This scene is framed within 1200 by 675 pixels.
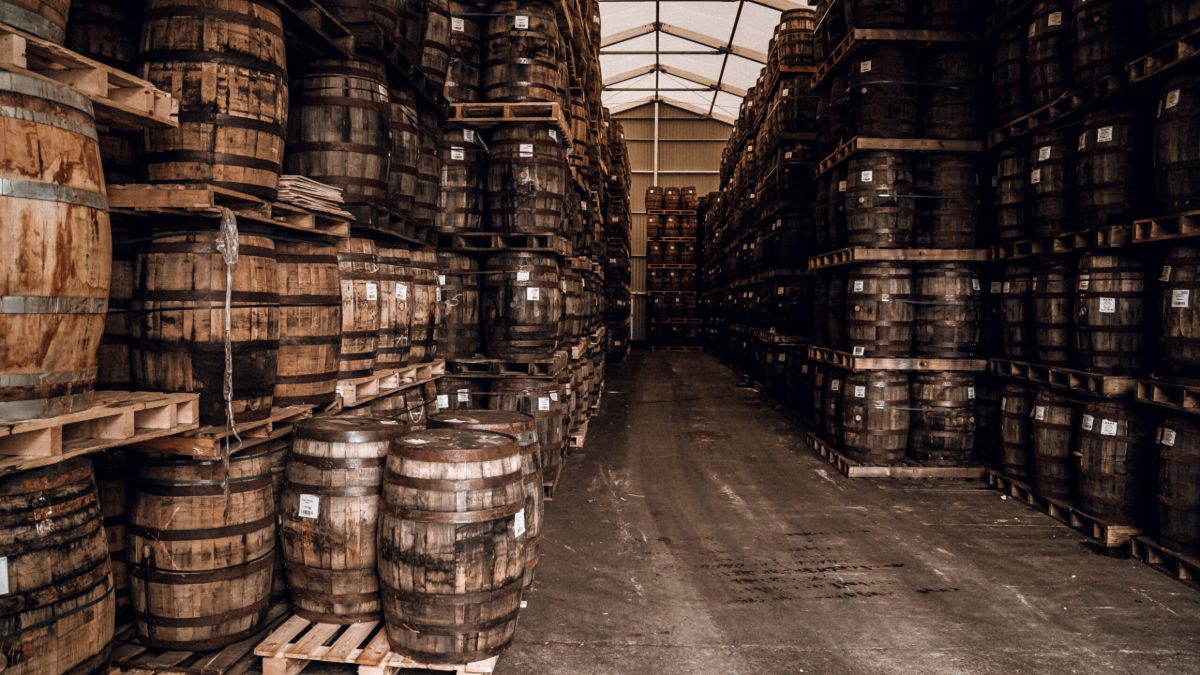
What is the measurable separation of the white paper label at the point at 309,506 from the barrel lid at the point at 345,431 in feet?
1.02

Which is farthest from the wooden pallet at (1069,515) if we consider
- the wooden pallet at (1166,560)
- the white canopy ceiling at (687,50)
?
the white canopy ceiling at (687,50)

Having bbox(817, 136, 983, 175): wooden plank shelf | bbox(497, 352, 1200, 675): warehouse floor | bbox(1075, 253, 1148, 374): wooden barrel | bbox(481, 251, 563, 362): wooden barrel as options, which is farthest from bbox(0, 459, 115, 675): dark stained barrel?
bbox(817, 136, 983, 175): wooden plank shelf

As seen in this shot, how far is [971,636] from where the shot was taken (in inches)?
171

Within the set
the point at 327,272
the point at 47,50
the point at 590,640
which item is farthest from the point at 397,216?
the point at 590,640

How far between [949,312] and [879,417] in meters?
1.46

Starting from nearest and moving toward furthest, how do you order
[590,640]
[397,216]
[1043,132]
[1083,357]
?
[590,640] → [397,216] → [1083,357] → [1043,132]

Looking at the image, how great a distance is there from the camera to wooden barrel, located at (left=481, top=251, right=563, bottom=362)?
279 inches

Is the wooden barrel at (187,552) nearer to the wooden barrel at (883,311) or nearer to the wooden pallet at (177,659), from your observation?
the wooden pallet at (177,659)

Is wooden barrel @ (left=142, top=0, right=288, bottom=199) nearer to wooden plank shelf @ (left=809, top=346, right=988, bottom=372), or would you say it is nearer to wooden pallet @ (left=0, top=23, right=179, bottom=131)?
wooden pallet @ (left=0, top=23, right=179, bottom=131)

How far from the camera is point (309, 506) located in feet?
12.5

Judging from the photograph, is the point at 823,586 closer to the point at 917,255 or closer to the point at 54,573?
the point at 54,573

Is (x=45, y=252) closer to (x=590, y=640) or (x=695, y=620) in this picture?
(x=590, y=640)

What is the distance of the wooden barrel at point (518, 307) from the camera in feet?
23.3

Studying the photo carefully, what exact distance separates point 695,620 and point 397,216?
357 cm
